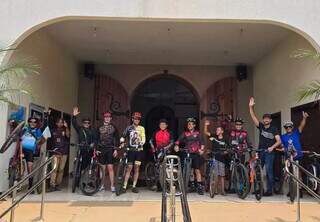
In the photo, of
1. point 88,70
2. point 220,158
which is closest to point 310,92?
point 220,158

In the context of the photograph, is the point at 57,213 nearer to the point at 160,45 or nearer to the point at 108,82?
the point at 160,45

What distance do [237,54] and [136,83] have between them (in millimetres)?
2969

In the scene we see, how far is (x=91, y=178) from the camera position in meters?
6.35

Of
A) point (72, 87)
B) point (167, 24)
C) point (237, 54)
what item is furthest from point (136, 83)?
point (167, 24)

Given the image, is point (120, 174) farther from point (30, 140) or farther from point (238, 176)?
point (238, 176)

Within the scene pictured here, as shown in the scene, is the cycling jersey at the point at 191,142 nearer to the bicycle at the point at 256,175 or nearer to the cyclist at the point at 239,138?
the cyclist at the point at 239,138

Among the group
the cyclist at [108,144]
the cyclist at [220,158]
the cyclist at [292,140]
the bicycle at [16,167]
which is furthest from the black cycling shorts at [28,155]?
the cyclist at [292,140]

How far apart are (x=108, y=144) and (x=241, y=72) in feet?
16.8

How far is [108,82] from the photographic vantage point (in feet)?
34.0

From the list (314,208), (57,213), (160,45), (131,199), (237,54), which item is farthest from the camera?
(237,54)

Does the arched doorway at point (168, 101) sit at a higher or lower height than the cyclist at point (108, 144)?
higher

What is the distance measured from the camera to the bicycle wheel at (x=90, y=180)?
6285 millimetres

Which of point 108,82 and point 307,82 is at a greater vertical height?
point 108,82

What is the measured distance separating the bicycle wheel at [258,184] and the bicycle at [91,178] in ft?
8.78
